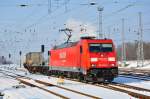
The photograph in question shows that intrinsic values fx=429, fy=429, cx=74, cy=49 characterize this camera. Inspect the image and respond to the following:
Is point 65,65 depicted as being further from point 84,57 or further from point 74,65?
point 84,57

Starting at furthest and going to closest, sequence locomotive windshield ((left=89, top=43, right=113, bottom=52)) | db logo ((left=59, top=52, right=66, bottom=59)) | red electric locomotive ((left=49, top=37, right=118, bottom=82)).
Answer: db logo ((left=59, top=52, right=66, bottom=59)) < locomotive windshield ((left=89, top=43, right=113, bottom=52)) < red electric locomotive ((left=49, top=37, right=118, bottom=82))

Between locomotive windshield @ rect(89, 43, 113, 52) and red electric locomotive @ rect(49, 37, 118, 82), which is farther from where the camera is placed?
locomotive windshield @ rect(89, 43, 113, 52)

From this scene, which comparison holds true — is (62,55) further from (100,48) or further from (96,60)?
(96,60)

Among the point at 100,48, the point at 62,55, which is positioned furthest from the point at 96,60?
the point at 62,55

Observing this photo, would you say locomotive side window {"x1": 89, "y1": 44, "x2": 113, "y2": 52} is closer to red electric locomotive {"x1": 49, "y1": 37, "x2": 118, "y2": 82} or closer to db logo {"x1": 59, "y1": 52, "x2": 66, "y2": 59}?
red electric locomotive {"x1": 49, "y1": 37, "x2": 118, "y2": 82}

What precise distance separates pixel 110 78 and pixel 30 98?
36.3ft

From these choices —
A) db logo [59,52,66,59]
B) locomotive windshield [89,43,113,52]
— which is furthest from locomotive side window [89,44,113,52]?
db logo [59,52,66,59]

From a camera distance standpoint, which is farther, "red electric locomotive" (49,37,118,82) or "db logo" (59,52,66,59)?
"db logo" (59,52,66,59)

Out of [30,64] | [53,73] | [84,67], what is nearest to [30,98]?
[84,67]

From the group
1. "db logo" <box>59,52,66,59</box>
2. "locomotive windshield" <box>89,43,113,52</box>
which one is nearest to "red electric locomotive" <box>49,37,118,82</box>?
"locomotive windshield" <box>89,43,113,52</box>

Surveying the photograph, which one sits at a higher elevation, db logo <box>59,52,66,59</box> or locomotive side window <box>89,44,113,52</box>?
locomotive side window <box>89,44,113,52</box>

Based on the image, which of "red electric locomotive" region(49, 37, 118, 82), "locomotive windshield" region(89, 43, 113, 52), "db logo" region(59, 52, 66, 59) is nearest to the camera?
"red electric locomotive" region(49, 37, 118, 82)

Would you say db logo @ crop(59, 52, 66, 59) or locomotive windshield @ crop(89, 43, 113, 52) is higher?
locomotive windshield @ crop(89, 43, 113, 52)

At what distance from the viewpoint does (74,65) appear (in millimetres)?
32344
